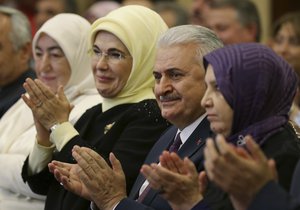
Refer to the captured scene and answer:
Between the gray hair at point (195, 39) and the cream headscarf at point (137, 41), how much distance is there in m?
0.61

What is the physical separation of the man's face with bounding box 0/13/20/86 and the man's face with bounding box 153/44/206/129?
2401mm

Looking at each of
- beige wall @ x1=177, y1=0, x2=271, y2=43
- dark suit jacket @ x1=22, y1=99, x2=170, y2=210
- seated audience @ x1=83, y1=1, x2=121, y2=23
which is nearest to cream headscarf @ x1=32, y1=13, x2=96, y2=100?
dark suit jacket @ x1=22, y1=99, x2=170, y2=210

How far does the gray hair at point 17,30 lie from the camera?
6.97 m

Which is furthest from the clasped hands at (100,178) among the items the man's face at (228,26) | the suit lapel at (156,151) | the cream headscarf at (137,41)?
the man's face at (228,26)

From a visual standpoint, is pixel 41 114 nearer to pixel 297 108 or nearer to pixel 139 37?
pixel 139 37

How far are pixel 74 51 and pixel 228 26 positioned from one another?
201 cm

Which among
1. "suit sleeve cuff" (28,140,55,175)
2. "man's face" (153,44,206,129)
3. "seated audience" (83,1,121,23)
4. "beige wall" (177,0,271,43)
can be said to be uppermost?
"man's face" (153,44,206,129)

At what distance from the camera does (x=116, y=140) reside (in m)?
5.25

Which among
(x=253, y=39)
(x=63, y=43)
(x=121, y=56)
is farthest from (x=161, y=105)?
(x=253, y=39)

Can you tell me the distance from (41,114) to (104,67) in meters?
0.44

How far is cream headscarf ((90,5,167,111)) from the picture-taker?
17.6 feet

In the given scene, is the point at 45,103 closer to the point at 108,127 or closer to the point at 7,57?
the point at 108,127

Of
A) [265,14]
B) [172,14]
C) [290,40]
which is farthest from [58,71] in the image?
[265,14]

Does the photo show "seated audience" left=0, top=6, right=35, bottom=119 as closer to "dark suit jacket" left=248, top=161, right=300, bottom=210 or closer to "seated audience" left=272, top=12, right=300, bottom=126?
"seated audience" left=272, top=12, right=300, bottom=126
